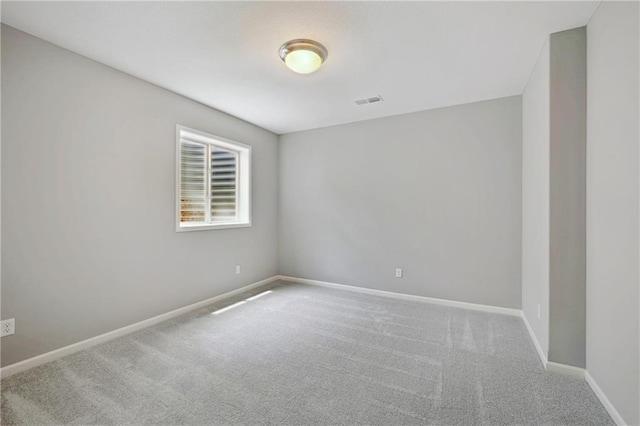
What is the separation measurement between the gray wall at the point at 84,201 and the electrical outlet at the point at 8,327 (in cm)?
4

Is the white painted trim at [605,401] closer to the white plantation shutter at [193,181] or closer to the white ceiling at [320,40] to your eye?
the white ceiling at [320,40]

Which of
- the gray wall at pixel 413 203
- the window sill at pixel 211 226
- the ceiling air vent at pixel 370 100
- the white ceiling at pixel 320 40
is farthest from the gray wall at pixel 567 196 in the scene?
the window sill at pixel 211 226

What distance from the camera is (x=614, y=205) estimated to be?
5.51ft

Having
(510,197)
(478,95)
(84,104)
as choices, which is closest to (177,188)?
(84,104)

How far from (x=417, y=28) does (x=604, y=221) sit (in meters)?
1.81

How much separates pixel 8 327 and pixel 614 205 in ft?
13.7

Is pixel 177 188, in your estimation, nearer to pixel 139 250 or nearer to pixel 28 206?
Answer: pixel 139 250

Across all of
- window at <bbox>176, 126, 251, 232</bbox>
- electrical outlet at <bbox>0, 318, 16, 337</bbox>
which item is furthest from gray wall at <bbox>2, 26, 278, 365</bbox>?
window at <bbox>176, 126, 251, 232</bbox>

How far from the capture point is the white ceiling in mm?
1913

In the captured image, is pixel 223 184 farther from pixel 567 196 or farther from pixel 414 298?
pixel 567 196

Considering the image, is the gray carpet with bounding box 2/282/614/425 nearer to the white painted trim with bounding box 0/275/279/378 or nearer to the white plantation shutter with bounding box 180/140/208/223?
the white painted trim with bounding box 0/275/279/378

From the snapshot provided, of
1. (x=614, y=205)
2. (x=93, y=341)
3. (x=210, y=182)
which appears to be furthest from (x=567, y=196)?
(x=93, y=341)

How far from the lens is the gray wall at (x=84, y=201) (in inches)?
84.4

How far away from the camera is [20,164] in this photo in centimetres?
215
